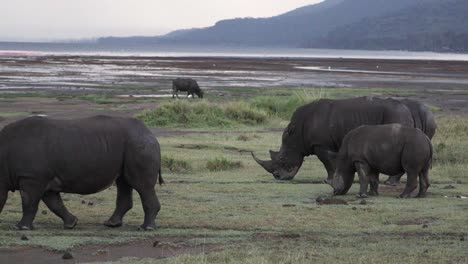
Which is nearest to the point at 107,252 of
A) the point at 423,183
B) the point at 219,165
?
the point at 423,183

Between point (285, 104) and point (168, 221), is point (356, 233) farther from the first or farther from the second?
point (285, 104)

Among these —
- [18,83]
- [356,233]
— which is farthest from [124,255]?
[18,83]

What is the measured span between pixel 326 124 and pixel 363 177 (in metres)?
2.48

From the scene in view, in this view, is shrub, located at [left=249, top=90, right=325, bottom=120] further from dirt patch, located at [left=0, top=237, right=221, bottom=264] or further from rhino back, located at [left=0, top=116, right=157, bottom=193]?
dirt patch, located at [left=0, top=237, right=221, bottom=264]

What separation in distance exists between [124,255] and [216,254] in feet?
3.44

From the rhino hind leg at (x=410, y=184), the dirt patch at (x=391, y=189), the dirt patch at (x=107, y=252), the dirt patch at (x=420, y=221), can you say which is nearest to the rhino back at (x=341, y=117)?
the dirt patch at (x=391, y=189)

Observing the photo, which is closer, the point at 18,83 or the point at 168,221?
the point at 168,221

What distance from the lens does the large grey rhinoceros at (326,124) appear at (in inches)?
706

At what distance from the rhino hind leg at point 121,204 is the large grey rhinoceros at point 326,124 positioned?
18.3ft

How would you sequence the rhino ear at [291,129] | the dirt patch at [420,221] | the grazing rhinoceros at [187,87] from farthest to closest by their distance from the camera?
1. the grazing rhinoceros at [187,87]
2. the rhino ear at [291,129]
3. the dirt patch at [420,221]

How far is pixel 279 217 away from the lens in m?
13.2

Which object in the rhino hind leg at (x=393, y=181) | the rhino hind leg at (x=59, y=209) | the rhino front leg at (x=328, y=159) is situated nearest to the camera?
the rhino hind leg at (x=59, y=209)

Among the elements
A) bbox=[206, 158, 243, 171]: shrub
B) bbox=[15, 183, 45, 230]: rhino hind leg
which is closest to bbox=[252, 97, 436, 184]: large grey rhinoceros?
bbox=[206, 158, 243, 171]: shrub

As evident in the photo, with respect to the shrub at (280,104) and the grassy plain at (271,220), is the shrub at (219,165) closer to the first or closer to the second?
the grassy plain at (271,220)
